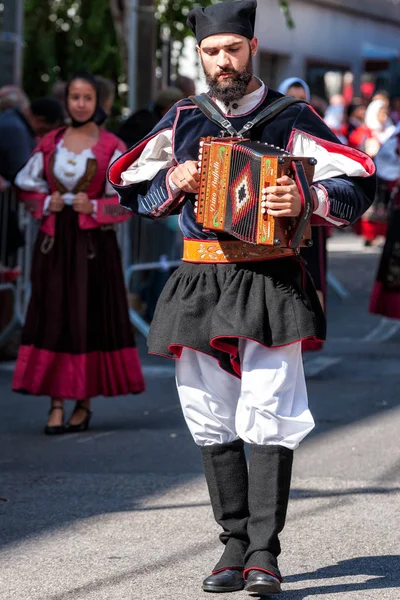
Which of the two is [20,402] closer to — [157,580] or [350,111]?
[157,580]

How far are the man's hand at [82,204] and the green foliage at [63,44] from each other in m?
9.20

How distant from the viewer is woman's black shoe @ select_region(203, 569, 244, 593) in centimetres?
478

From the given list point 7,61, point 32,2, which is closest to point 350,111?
point 32,2

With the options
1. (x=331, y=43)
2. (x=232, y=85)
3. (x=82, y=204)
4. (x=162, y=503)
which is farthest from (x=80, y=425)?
(x=331, y=43)

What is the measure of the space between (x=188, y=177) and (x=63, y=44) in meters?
14.2

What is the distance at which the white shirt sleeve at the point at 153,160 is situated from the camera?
16.5 feet

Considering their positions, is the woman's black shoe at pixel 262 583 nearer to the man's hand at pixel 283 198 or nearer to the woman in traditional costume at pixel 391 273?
the man's hand at pixel 283 198

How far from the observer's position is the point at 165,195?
4.93 m

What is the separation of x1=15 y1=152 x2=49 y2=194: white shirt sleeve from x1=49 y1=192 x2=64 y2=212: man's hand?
85 mm

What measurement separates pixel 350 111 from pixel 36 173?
18306 millimetres

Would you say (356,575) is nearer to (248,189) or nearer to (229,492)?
(229,492)

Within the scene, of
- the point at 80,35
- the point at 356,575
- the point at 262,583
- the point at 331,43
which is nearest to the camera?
the point at 262,583

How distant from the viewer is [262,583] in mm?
4613

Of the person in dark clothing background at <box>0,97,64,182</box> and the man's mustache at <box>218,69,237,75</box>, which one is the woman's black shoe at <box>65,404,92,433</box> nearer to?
the person in dark clothing background at <box>0,97,64,182</box>
